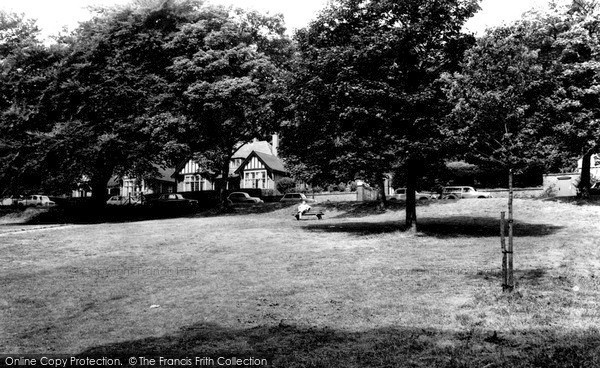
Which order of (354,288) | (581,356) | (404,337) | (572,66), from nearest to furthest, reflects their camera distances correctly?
(581,356) → (404,337) → (354,288) → (572,66)

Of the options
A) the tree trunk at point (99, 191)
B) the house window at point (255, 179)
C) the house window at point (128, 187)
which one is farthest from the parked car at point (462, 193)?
the house window at point (128, 187)

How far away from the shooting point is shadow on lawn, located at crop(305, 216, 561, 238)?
24.5m

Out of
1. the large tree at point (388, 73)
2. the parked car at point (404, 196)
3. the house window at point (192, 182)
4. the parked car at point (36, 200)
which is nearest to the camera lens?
the large tree at point (388, 73)

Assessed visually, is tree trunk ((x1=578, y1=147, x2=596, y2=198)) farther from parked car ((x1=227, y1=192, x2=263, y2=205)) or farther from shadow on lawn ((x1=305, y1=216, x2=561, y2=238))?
parked car ((x1=227, y1=192, x2=263, y2=205))

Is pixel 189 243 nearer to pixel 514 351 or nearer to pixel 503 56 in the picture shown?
pixel 503 56

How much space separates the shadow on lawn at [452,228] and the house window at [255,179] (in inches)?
1739

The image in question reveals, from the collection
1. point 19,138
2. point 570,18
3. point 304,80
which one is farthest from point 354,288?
point 19,138

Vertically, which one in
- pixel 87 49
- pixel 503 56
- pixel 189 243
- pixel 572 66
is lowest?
pixel 189 243

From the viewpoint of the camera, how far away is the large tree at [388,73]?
22484 millimetres

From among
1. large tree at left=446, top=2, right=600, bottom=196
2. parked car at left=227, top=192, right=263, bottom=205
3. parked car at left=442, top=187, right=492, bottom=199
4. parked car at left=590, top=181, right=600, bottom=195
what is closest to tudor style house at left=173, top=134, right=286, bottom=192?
parked car at left=227, top=192, right=263, bottom=205

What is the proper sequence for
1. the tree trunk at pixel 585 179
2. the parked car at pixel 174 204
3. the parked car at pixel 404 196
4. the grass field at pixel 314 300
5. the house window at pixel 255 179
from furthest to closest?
the house window at pixel 255 179 → the parked car at pixel 174 204 → the parked car at pixel 404 196 → the tree trunk at pixel 585 179 → the grass field at pixel 314 300

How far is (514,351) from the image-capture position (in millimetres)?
7016

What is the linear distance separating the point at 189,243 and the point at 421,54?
13516mm

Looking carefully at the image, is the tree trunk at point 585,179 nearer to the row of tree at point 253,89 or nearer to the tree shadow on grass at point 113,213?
the row of tree at point 253,89
